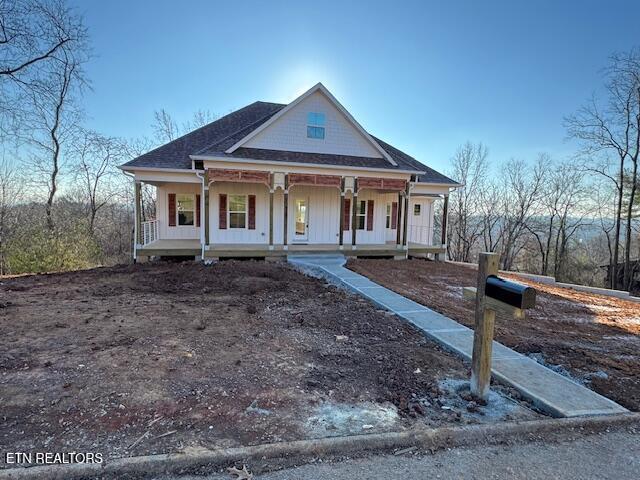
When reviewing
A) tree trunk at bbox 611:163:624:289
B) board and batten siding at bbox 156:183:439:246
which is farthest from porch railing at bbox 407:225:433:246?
tree trunk at bbox 611:163:624:289

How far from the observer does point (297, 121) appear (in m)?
14.5

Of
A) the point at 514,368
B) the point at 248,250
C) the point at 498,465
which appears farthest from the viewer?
the point at 248,250

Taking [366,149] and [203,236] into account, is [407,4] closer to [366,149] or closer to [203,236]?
[366,149]

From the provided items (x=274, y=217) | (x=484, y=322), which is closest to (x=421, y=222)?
(x=274, y=217)

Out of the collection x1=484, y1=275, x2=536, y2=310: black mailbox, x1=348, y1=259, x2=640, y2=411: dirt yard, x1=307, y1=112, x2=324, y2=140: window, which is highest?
x1=307, y1=112, x2=324, y2=140: window

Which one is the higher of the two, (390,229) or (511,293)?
(390,229)

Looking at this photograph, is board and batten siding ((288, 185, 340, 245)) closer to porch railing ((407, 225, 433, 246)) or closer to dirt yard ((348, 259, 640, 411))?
dirt yard ((348, 259, 640, 411))

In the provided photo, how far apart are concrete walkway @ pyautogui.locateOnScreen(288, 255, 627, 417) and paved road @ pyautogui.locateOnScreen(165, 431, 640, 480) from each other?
57 cm

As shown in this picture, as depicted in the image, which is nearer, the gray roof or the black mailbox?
the black mailbox

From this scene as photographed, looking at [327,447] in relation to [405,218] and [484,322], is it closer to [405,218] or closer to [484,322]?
[484,322]

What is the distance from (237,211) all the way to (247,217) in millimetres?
458

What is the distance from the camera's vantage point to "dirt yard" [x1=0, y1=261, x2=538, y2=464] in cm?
301

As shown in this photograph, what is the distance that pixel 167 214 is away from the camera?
15.7 metres

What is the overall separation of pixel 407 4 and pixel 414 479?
14.2 metres
